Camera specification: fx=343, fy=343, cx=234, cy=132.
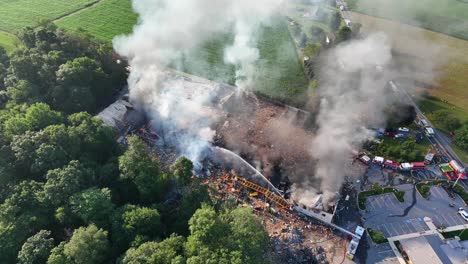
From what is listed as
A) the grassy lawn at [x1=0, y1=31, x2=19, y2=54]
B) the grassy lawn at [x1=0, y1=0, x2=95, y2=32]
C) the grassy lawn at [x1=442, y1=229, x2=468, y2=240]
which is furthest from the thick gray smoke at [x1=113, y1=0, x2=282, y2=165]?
the grassy lawn at [x1=442, y1=229, x2=468, y2=240]

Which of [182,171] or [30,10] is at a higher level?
[30,10]

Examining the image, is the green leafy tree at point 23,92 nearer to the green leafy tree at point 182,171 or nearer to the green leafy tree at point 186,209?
the green leafy tree at point 182,171

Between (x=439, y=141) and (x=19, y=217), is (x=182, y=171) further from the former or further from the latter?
(x=439, y=141)

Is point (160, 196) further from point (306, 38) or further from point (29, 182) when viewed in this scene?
point (306, 38)

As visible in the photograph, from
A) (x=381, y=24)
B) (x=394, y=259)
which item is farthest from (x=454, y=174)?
(x=381, y=24)

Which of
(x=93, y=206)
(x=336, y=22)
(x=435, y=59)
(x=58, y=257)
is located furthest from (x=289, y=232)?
(x=336, y=22)

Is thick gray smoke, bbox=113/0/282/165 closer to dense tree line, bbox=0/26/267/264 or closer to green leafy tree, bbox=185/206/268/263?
dense tree line, bbox=0/26/267/264
